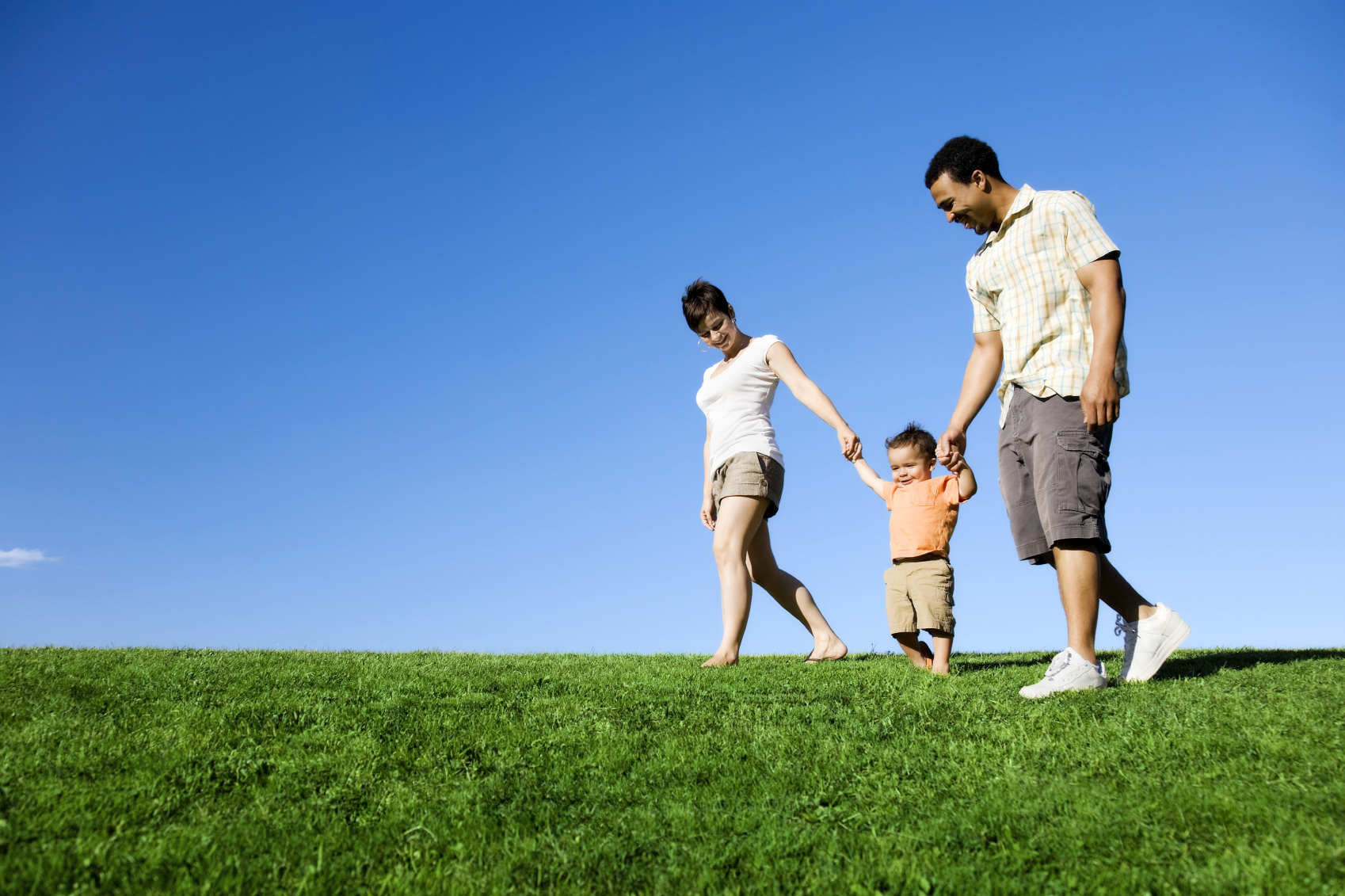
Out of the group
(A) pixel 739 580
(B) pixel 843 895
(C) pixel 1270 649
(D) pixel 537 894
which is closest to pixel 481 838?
(D) pixel 537 894

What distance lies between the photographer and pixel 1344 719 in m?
4.20

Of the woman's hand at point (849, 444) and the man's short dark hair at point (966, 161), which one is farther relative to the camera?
the woman's hand at point (849, 444)

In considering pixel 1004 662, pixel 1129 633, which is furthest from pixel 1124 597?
pixel 1004 662

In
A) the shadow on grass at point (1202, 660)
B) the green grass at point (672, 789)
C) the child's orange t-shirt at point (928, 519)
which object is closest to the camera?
the green grass at point (672, 789)

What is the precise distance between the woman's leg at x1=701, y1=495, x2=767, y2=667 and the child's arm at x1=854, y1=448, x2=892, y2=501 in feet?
2.78

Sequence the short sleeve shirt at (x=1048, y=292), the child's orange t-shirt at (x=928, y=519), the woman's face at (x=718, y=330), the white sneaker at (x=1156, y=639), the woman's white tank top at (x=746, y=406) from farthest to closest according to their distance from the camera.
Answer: the woman's face at (x=718, y=330) → the woman's white tank top at (x=746, y=406) → the child's orange t-shirt at (x=928, y=519) → the white sneaker at (x=1156, y=639) → the short sleeve shirt at (x=1048, y=292)

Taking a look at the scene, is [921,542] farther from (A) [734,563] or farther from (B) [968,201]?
(B) [968,201]

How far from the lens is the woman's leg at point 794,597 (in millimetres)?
8250

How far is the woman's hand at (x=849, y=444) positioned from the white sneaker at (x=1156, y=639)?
7.96 feet

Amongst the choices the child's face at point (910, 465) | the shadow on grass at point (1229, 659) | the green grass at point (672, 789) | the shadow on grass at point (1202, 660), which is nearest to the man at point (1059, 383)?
the green grass at point (672, 789)

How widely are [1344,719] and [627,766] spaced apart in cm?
338

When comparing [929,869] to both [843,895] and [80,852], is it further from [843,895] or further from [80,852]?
[80,852]

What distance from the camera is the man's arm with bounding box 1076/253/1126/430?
16.8 feet

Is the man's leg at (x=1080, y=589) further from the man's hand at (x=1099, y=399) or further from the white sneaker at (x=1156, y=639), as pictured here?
the man's hand at (x=1099, y=399)
